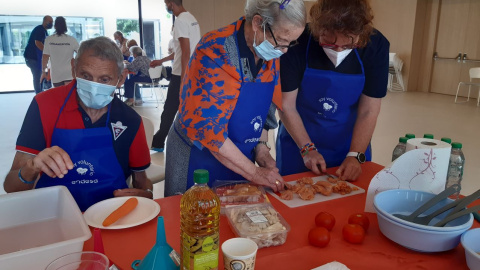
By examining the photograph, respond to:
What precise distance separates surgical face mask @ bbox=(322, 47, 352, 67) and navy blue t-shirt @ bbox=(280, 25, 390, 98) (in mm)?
31

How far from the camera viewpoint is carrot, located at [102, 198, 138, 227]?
1182 millimetres

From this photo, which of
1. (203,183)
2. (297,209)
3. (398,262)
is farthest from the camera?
(297,209)

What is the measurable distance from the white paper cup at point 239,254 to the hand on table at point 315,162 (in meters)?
0.92

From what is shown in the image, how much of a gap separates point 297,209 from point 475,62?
9569mm

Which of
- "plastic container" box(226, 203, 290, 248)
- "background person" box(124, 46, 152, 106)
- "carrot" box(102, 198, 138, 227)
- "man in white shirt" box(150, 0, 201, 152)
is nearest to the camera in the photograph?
"plastic container" box(226, 203, 290, 248)

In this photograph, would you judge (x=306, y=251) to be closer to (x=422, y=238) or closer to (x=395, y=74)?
(x=422, y=238)

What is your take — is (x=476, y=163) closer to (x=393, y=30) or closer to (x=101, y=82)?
(x=101, y=82)

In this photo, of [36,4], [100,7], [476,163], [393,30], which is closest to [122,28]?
[100,7]

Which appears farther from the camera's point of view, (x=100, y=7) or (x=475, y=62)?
(x=100, y=7)

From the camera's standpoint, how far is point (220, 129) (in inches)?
56.0

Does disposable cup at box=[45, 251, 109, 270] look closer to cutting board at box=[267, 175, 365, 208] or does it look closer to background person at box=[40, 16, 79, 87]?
cutting board at box=[267, 175, 365, 208]

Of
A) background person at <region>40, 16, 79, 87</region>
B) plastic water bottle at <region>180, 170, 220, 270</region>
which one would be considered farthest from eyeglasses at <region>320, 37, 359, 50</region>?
background person at <region>40, 16, 79, 87</region>

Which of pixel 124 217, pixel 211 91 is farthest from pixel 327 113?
pixel 124 217

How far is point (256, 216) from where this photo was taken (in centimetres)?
115
